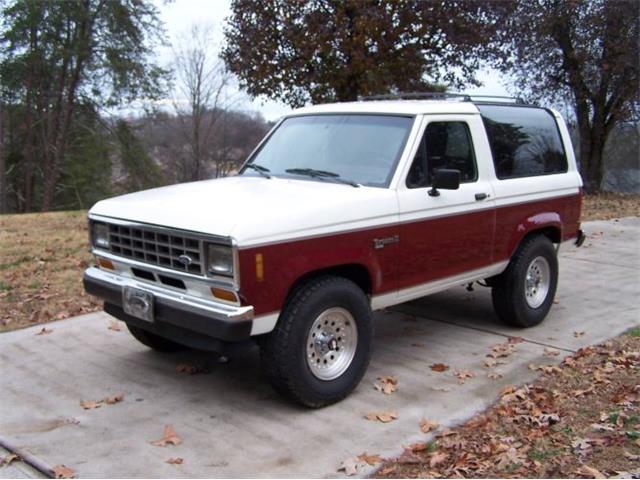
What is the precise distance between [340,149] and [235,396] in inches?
81.3

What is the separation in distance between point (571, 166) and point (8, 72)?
82.0 ft

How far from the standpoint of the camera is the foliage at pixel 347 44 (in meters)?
14.2

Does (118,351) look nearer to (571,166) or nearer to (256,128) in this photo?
(571,166)

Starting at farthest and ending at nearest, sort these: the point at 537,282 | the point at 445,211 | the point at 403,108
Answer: the point at 537,282 < the point at 403,108 < the point at 445,211

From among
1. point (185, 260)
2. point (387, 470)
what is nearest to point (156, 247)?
point (185, 260)

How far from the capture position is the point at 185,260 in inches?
168

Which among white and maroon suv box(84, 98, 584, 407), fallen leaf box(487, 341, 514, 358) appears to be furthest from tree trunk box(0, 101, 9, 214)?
fallen leaf box(487, 341, 514, 358)

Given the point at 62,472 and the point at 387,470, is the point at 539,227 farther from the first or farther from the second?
the point at 62,472

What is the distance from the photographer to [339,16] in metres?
14.1

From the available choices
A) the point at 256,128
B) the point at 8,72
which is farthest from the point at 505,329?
the point at 256,128

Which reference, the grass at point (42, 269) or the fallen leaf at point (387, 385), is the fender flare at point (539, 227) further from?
the fallen leaf at point (387, 385)

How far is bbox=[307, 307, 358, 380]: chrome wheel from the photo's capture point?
4.56m

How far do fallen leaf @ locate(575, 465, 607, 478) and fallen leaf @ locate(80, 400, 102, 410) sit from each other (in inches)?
121

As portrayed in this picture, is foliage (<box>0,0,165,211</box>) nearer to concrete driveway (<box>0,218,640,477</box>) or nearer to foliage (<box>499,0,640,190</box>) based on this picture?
foliage (<box>499,0,640,190</box>)
